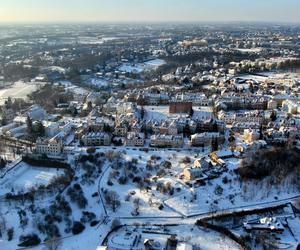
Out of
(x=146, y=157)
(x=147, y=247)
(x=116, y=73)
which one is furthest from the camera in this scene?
(x=116, y=73)

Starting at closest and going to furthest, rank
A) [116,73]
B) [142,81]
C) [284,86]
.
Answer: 1. [284,86]
2. [142,81]
3. [116,73]

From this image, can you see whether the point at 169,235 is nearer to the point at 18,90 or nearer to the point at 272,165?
the point at 272,165

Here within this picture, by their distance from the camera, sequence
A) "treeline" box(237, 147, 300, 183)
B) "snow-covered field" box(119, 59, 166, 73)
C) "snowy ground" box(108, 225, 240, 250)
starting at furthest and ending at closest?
"snow-covered field" box(119, 59, 166, 73) → "treeline" box(237, 147, 300, 183) → "snowy ground" box(108, 225, 240, 250)

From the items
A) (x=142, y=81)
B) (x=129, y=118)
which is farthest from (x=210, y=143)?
(x=142, y=81)

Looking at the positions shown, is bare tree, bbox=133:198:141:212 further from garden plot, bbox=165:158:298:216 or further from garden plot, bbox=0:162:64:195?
garden plot, bbox=0:162:64:195

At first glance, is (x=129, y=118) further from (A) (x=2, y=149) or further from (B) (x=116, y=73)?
(B) (x=116, y=73)

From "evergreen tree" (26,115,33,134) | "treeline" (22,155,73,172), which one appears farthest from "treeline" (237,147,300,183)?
"evergreen tree" (26,115,33,134)

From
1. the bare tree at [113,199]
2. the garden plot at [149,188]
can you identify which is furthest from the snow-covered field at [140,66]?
the bare tree at [113,199]

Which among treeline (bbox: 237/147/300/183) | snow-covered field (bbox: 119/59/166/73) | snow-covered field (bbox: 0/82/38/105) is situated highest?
treeline (bbox: 237/147/300/183)

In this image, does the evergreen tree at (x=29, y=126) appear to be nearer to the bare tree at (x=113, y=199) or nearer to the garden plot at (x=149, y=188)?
the garden plot at (x=149, y=188)
